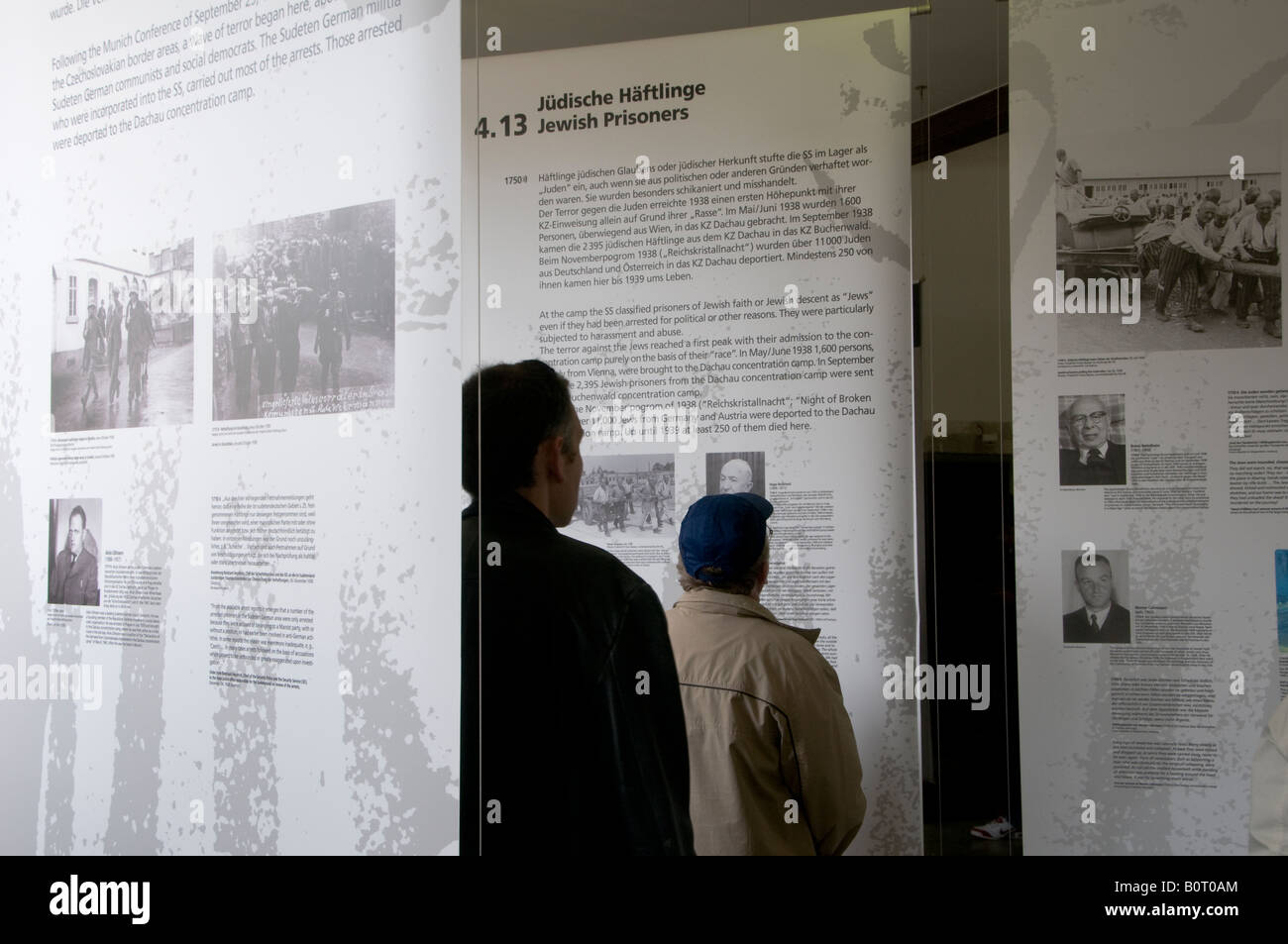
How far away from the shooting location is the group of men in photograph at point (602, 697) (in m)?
1.21

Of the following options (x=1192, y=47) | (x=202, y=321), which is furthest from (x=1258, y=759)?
(x=202, y=321)

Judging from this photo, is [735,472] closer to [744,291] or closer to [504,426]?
[744,291]

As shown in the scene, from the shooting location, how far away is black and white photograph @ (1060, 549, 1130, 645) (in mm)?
1784

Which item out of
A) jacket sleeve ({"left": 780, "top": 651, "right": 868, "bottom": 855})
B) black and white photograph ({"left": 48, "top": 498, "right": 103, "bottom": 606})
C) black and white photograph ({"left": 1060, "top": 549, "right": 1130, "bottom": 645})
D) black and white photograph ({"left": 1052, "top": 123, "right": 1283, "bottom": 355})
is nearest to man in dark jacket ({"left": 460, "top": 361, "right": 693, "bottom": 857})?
jacket sleeve ({"left": 780, "top": 651, "right": 868, "bottom": 855})

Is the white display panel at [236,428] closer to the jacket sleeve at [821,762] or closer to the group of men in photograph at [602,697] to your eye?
the group of men in photograph at [602,697]

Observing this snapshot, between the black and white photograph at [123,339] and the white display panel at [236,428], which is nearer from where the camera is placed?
the white display panel at [236,428]

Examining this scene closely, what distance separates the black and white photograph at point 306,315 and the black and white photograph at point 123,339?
0.28 feet

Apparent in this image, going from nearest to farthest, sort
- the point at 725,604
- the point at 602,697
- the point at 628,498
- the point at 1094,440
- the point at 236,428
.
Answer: the point at 602,697, the point at 236,428, the point at 725,604, the point at 1094,440, the point at 628,498

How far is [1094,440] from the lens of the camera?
1.79 metres

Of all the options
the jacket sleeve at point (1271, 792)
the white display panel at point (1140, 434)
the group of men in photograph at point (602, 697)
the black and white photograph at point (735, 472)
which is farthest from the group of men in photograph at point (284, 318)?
the jacket sleeve at point (1271, 792)

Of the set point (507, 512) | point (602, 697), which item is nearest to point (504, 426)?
point (507, 512)

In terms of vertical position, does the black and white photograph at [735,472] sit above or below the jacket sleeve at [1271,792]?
above

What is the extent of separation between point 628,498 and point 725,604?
358 millimetres
